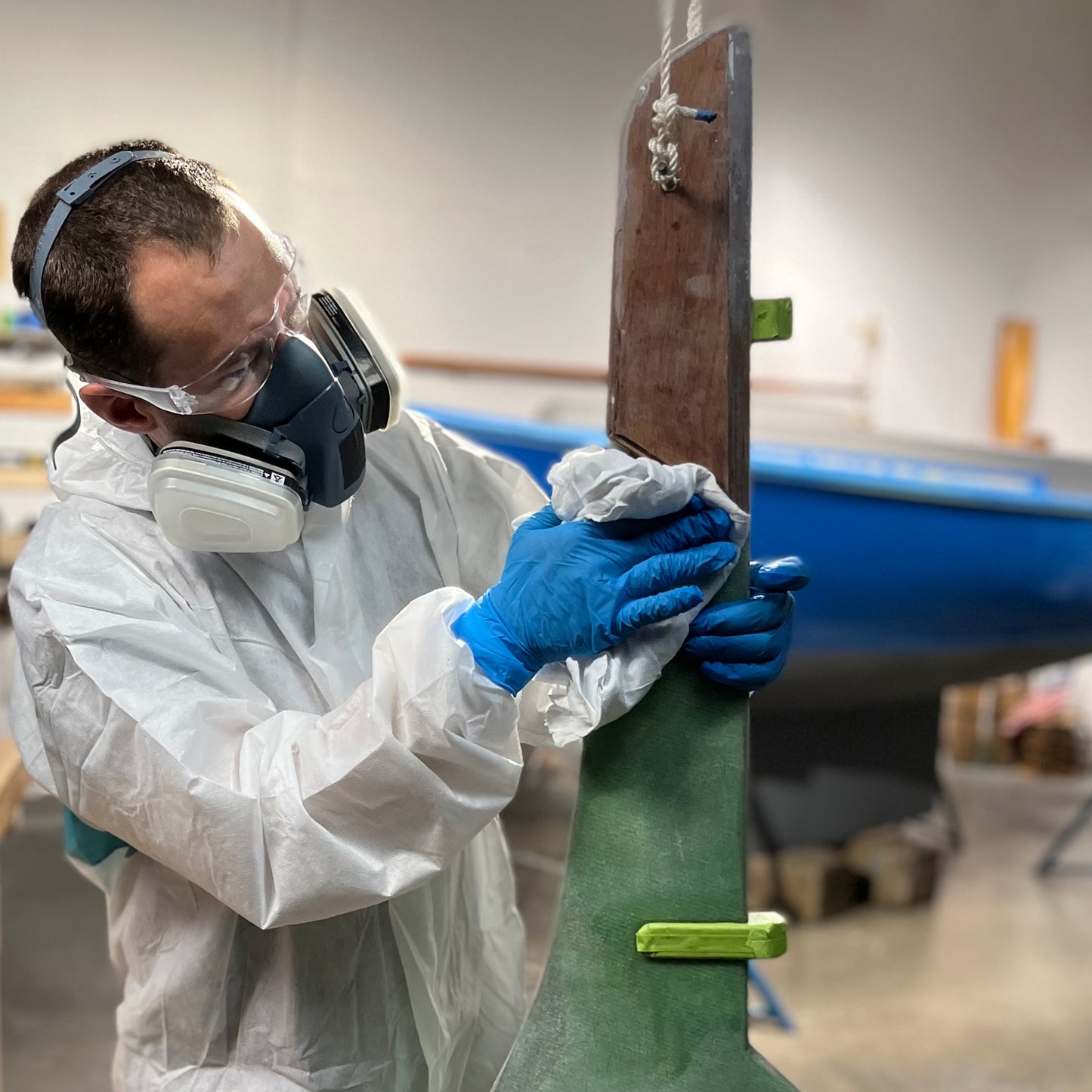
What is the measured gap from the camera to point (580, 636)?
77 centimetres

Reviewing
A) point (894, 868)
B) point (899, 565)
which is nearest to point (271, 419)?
point (899, 565)

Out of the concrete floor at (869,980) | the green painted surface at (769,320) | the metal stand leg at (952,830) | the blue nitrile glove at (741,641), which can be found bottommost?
the metal stand leg at (952,830)

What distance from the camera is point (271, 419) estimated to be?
2.97ft

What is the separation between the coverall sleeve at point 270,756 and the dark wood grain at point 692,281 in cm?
21

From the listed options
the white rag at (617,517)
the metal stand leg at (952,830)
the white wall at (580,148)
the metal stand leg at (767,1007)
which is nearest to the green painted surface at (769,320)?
the white rag at (617,517)

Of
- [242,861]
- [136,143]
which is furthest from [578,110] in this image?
[242,861]

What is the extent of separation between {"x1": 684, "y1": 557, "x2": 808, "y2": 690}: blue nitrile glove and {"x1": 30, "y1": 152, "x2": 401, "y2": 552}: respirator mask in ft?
1.12

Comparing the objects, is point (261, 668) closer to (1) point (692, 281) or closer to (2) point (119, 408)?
(2) point (119, 408)

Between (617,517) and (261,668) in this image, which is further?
(261,668)

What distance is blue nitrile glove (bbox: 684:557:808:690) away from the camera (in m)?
0.81

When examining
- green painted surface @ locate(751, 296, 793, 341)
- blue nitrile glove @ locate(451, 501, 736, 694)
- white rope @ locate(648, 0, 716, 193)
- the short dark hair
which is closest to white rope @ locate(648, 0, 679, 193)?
white rope @ locate(648, 0, 716, 193)

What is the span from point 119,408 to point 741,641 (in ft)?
1.81

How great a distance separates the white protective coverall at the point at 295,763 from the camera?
776 mm

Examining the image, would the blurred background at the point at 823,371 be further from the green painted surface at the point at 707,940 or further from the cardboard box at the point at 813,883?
the green painted surface at the point at 707,940
